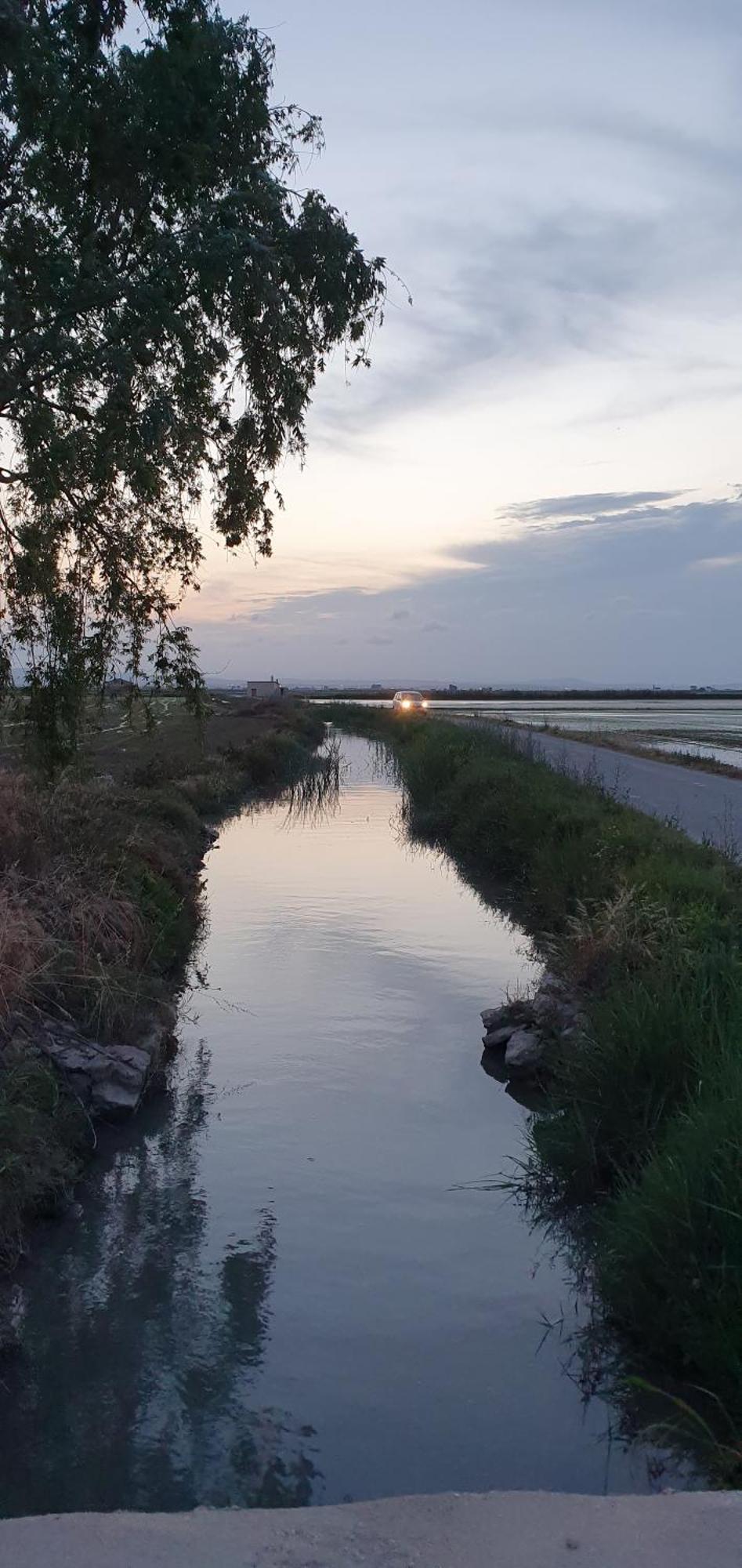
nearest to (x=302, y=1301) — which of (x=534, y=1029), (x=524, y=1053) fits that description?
(x=524, y=1053)

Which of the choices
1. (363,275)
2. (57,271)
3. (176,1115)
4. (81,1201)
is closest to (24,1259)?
(81,1201)

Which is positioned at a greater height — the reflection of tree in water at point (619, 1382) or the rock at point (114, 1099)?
the rock at point (114, 1099)

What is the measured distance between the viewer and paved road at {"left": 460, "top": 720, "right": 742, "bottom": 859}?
750 inches

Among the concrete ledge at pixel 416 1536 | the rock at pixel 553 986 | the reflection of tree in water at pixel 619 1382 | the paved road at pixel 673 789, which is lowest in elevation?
the reflection of tree in water at pixel 619 1382

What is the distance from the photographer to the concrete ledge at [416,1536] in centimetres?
296

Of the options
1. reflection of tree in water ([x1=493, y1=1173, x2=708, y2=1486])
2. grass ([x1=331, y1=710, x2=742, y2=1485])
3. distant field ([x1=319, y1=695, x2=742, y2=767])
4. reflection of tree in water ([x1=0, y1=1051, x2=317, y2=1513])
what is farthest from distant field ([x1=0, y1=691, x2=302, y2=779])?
distant field ([x1=319, y1=695, x2=742, y2=767])

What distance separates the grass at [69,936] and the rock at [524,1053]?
116 inches

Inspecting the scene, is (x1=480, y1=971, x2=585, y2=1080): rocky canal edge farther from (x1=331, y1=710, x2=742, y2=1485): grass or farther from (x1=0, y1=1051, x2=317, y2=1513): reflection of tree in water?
(x1=0, y1=1051, x2=317, y2=1513): reflection of tree in water

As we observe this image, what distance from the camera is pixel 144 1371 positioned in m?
5.46

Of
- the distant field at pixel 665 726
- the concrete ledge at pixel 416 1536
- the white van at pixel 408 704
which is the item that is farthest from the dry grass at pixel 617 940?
the white van at pixel 408 704

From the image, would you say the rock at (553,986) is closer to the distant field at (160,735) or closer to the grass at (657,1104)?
the grass at (657,1104)

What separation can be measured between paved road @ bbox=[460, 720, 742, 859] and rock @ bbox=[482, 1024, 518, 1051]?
464 cm

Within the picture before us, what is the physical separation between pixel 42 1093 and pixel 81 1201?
735 mm

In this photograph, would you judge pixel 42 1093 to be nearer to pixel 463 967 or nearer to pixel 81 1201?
pixel 81 1201
